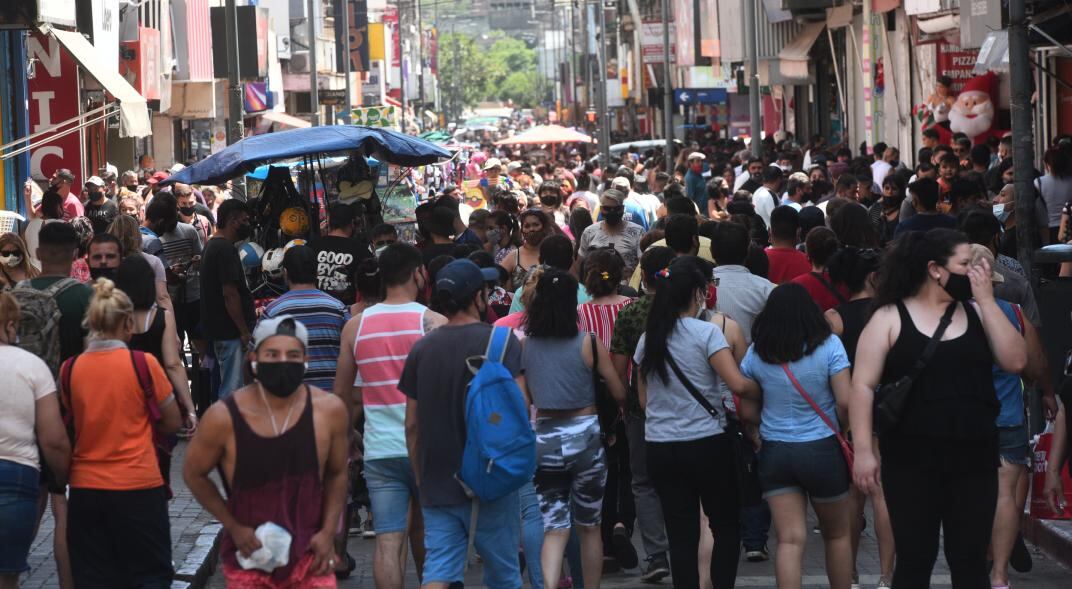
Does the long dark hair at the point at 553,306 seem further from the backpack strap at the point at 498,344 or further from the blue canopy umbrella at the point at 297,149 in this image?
the blue canopy umbrella at the point at 297,149

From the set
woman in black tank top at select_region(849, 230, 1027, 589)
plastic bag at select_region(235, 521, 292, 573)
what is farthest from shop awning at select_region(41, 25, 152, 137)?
woman in black tank top at select_region(849, 230, 1027, 589)

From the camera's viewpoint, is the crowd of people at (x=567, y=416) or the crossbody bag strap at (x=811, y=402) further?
the crossbody bag strap at (x=811, y=402)

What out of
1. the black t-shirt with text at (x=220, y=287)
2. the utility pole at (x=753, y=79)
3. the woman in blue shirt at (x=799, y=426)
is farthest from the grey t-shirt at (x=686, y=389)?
the utility pole at (x=753, y=79)

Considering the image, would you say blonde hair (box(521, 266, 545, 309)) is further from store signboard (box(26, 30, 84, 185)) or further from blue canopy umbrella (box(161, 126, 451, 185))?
store signboard (box(26, 30, 84, 185))

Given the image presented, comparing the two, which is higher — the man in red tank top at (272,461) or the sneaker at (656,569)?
the man in red tank top at (272,461)

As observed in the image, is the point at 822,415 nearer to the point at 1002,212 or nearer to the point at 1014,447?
the point at 1014,447

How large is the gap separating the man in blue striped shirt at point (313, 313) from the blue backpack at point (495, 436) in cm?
208

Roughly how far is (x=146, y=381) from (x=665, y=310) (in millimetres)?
2286

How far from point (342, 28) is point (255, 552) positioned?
53666 millimetres

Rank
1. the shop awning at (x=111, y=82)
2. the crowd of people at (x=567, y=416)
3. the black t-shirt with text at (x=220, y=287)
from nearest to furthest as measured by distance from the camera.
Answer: the crowd of people at (x=567, y=416) < the black t-shirt with text at (x=220, y=287) < the shop awning at (x=111, y=82)

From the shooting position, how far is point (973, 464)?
6.21 metres

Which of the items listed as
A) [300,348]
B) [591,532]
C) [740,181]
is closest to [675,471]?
[591,532]

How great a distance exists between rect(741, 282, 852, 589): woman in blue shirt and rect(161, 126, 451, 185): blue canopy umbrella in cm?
667

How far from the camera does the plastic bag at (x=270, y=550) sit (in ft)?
18.2
